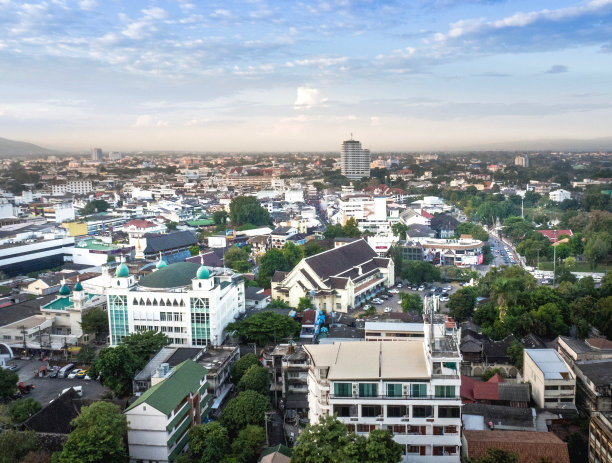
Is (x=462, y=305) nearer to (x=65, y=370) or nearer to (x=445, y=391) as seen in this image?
(x=445, y=391)

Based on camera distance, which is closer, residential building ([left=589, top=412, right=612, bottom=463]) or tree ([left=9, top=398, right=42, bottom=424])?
residential building ([left=589, top=412, right=612, bottom=463])

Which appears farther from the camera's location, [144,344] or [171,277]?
[171,277]

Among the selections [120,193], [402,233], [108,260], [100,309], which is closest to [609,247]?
[402,233]

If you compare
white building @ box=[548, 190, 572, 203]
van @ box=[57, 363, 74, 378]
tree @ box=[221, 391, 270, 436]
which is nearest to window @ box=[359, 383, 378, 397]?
tree @ box=[221, 391, 270, 436]

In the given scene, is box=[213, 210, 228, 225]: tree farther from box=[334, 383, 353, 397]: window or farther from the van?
box=[334, 383, 353, 397]: window

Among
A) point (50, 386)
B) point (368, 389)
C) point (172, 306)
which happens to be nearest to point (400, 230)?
point (172, 306)
